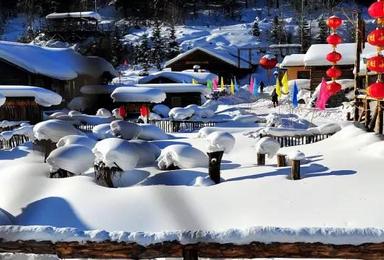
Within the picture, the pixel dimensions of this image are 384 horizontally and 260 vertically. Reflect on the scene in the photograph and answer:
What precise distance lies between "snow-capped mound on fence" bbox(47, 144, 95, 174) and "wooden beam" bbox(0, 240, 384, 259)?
3900mm

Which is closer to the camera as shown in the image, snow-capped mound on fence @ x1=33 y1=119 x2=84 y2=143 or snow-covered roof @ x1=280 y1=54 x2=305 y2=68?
snow-capped mound on fence @ x1=33 y1=119 x2=84 y2=143

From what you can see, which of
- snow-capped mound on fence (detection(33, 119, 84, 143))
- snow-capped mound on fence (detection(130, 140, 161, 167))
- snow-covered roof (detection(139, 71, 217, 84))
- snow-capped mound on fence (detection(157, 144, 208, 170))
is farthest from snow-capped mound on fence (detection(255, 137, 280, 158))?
snow-covered roof (detection(139, 71, 217, 84))

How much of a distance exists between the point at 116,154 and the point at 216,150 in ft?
5.57

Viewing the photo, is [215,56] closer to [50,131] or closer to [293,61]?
[293,61]

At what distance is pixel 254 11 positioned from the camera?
189 feet

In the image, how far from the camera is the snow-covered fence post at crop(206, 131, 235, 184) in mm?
7836

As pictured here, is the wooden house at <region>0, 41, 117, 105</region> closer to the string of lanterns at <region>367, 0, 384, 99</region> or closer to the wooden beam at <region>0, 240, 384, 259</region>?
the string of lanterns at <region>367, 0, 384, 99</region>

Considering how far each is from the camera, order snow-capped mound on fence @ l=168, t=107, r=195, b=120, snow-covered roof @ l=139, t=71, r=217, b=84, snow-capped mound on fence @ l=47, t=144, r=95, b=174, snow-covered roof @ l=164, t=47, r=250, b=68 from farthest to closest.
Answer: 1. snow-covered roof @ l=164, t=47, r=250, b=68
2. snow-covered roof @ l=139, t=71, r=217, b=84
3. snow-capped mound on fence @ l=168, t=107, r=195, b=120
4. snow-capped mound on fence @ l=47, t=144, r=95, b=174

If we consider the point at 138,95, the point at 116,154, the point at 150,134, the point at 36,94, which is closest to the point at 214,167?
the point at 116,154

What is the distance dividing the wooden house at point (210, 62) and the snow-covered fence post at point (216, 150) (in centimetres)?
2791

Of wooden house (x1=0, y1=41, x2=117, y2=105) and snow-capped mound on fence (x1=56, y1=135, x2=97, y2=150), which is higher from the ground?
wooden house (x1=0, y1=41, x2=117, y2=105)

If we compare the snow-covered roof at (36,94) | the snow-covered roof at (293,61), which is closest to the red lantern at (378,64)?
the snow-covered roof at (36,94)

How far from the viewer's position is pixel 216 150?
817 cm

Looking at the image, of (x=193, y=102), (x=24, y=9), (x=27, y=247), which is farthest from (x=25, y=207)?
(x=193, y=102)
